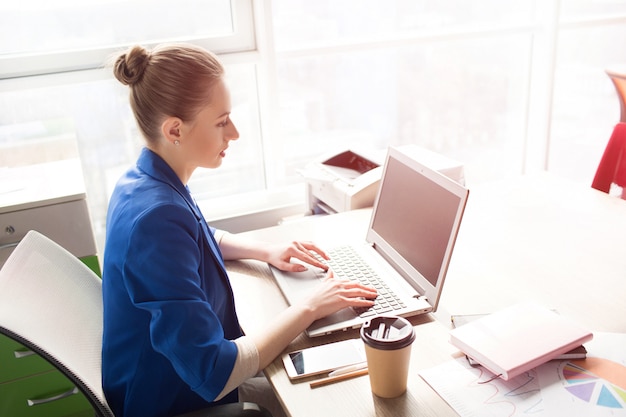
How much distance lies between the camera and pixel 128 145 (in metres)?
2.35

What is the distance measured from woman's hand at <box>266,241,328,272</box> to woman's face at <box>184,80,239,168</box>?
0.32 m

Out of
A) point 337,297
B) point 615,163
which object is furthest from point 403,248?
point 615,163

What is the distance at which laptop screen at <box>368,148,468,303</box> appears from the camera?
1230 mm

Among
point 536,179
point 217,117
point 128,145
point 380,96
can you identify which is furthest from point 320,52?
point 217,117

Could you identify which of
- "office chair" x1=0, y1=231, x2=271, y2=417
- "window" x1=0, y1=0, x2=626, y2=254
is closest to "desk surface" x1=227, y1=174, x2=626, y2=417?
"office chair" x1=0, y1=231, x2=271, y2=417

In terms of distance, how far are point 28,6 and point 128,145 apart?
60 centimetres

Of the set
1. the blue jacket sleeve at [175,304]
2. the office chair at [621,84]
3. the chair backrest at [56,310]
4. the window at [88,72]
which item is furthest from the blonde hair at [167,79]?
the office chair at [621,84]

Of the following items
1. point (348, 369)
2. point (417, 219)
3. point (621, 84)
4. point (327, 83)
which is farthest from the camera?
point (327, 83)

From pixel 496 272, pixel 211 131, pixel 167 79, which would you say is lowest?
pixel 496 272

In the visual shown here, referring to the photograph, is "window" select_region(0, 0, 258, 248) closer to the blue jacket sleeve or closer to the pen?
the blue jacket sleeve

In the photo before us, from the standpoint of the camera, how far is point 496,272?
1.49 m

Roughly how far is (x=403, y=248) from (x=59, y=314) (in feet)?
2.52

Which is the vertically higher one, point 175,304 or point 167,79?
point 167,79

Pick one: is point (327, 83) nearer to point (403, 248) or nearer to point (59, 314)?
point (403, 248)
